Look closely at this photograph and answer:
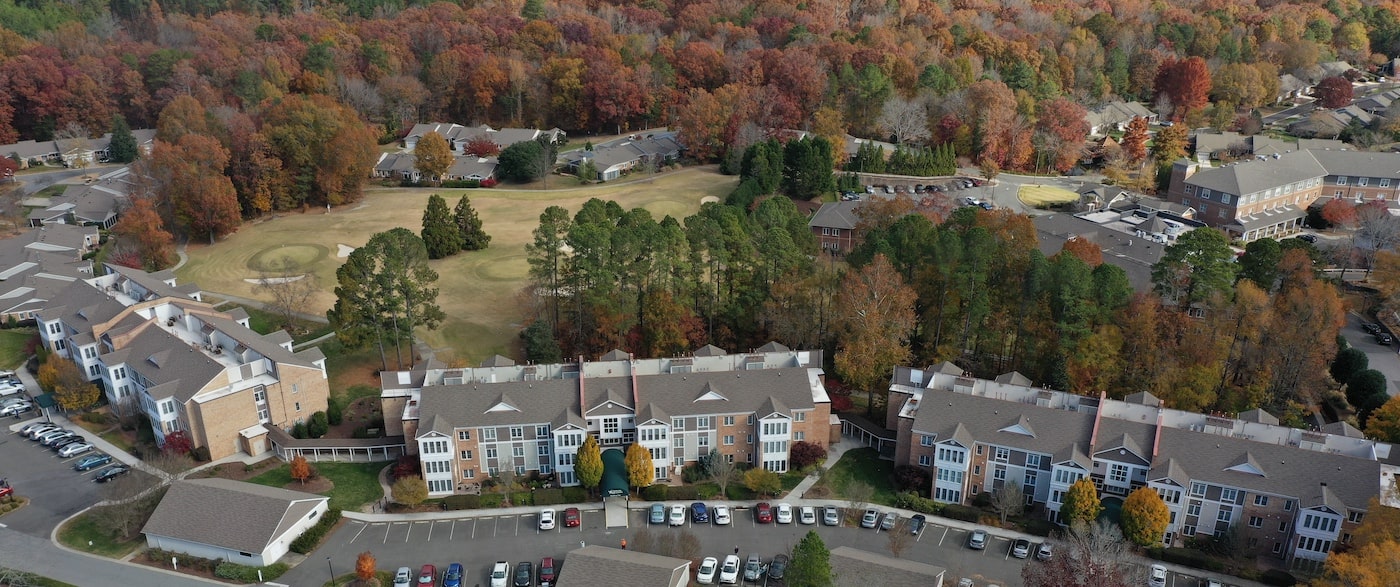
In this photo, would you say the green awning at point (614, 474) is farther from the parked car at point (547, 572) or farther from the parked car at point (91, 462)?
the parked car at point (91, 462)

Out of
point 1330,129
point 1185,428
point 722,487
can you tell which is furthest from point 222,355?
point 1330,129

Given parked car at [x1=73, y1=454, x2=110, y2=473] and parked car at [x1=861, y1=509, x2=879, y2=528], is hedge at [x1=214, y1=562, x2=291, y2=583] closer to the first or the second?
parked car at [x1=73, y1=454, x2=110, y2=473]

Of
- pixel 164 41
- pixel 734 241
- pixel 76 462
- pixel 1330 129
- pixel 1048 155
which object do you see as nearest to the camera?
pixel 76 462

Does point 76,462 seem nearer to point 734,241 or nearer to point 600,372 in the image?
point 600,372

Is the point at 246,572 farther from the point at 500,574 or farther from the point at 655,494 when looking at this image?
the point at 655,494

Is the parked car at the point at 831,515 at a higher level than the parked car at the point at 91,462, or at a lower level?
lower

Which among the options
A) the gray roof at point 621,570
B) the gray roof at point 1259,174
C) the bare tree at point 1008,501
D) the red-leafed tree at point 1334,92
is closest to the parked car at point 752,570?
the gray roof at point 621,570

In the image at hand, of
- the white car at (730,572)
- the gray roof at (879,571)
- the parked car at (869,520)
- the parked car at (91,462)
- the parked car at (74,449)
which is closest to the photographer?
the gray roof at (879,571)
